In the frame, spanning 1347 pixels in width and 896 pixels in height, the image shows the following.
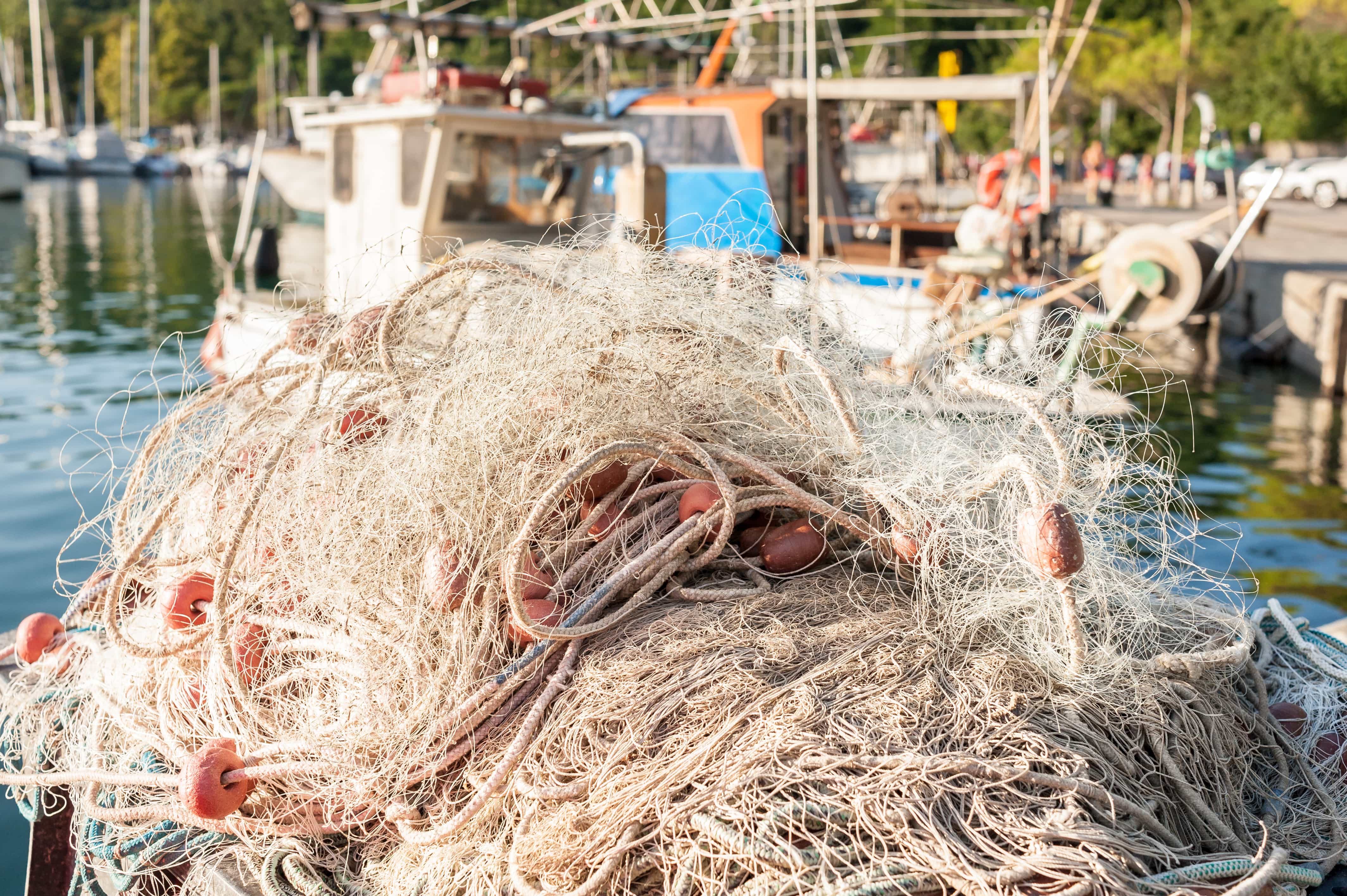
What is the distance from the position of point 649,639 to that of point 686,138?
1115cm

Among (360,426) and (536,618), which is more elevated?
(360,426)

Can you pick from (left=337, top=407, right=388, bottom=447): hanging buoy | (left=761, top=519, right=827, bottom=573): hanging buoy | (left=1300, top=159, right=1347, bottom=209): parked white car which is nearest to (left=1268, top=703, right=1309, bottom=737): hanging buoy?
(left=761, top=519, right=827, bottom=573): hanging buoy

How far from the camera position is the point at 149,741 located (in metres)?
2.69

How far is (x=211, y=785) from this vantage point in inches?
92.7

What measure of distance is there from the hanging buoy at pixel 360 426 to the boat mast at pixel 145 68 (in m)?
68.3

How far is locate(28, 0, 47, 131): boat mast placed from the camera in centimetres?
6506

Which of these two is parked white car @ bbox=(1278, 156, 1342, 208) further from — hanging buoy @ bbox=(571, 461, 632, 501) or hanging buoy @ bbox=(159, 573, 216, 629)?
hanging buoy @ bbox=(159, 573, 216, 629)

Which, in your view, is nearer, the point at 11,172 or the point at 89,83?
the point at 11,172

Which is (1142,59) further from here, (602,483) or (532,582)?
(532,582)

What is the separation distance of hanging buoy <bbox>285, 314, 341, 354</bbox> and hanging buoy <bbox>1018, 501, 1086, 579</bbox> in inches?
79.0

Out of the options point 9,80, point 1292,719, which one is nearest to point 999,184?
point 1292,719

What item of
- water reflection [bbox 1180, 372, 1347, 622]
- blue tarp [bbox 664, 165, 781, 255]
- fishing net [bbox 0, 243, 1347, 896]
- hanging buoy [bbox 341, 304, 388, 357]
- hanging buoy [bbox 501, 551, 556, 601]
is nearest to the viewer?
fishing net [bbox 0, 243, 1347, 896]

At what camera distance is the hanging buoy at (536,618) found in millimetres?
2432

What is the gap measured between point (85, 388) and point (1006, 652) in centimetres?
1130
